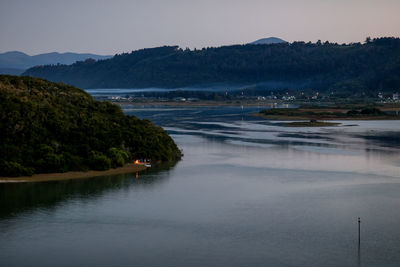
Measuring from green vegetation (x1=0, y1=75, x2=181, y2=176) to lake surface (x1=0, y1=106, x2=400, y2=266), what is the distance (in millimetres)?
2455

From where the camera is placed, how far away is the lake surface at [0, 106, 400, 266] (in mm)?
22656

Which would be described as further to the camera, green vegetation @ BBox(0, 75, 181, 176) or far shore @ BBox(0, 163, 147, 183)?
green vegetation @ BBox(0, 75, 181, 176)

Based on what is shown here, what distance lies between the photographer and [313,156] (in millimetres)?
50625

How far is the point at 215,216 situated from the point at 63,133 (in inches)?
659

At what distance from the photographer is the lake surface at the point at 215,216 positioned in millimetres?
22656

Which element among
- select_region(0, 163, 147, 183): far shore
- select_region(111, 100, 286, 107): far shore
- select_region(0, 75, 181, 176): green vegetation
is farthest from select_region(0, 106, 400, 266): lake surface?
select_region(111, 100, 286, 107): far shore

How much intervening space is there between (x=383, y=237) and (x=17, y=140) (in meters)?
24.3

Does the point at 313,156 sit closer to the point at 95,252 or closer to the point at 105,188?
the point at 105,188

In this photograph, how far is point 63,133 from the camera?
4156 centimetres

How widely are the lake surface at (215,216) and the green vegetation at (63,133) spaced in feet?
8.06

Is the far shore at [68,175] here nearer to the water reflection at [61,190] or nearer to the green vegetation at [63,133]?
the green vegetation at [63,133]

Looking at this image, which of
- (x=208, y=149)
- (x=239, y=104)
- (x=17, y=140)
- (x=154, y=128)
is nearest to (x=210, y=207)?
(x=17, y=140)

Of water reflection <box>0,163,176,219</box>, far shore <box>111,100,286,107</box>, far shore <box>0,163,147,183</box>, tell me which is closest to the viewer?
water reflection <box>0,163,176,219</box>

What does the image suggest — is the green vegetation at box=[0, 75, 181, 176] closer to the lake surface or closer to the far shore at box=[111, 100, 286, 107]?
the lake surface
